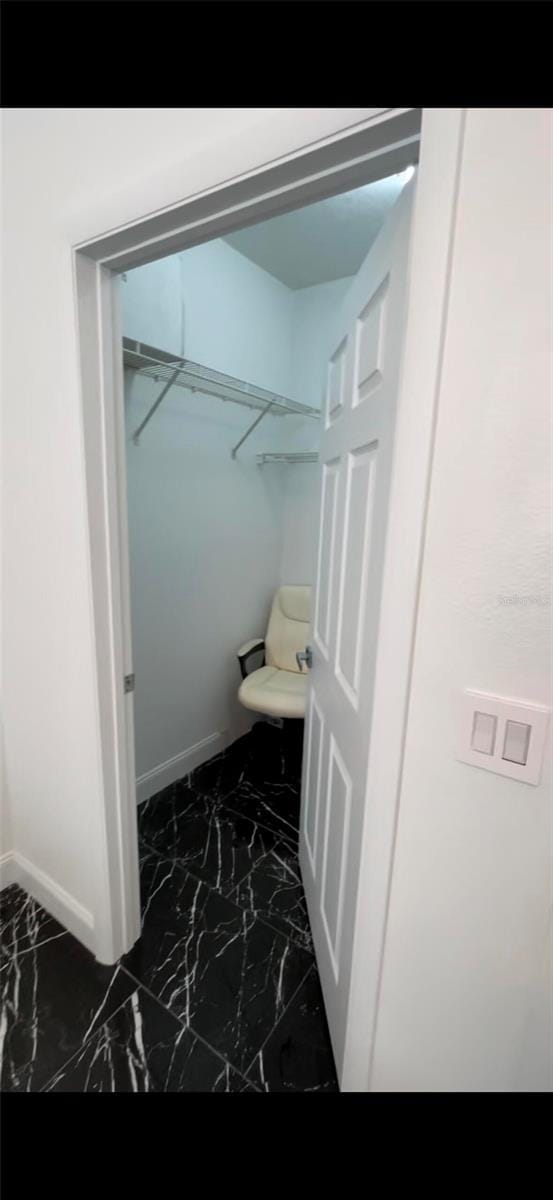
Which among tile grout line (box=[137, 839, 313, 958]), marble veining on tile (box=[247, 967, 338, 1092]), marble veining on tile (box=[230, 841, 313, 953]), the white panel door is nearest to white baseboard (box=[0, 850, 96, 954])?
tile grout line (box=[137, 839, 313, 958])

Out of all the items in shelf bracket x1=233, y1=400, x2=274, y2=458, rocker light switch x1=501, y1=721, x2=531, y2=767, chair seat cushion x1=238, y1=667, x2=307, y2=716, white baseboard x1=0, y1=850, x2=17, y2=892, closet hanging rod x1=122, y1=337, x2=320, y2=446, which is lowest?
white baseboard x1=0, y1=850, x2=17, y2=892

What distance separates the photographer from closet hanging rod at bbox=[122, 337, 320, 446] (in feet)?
5.40

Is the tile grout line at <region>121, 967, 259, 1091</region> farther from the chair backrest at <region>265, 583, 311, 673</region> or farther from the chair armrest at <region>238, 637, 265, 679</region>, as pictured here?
the chair backrest at <region>265, 583, 311, 673</region>

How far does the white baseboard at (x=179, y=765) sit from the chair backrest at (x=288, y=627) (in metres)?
0.51

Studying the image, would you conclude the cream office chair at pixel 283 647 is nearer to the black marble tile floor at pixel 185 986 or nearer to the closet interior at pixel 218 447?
the closet interior at pixel 218 447

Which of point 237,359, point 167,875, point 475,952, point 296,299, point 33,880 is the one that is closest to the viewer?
point 475,952

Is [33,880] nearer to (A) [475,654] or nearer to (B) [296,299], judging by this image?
(A) [475,654]

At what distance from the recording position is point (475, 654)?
25.4 inches

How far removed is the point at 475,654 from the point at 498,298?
453 millimetres

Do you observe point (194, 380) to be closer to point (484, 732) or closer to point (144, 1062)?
point (484, 732)

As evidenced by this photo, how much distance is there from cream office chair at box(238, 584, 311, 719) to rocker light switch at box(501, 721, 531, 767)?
163 centimetres

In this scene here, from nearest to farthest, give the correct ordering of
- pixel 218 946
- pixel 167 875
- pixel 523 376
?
pixel 523 376, pixel 218 946, pixel 167 875

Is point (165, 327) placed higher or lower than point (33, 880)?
higher

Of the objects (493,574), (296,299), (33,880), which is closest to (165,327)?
(296,299)
